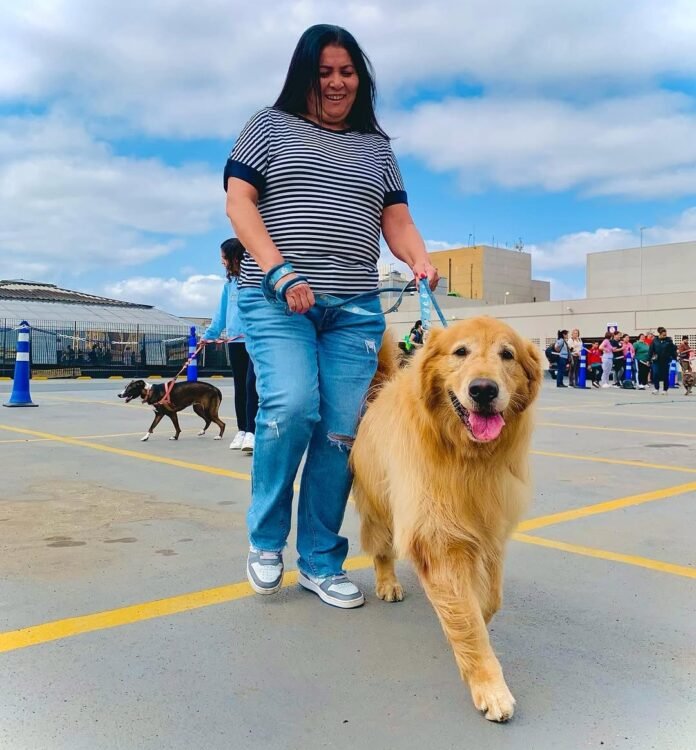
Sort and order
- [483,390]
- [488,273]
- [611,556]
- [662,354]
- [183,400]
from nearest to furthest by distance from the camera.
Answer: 1. [483,390]
2. [611,556]
3. [183,400]
4. [662,354]
5. [488,273]

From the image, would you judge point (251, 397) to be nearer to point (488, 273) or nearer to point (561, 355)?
point (561, 355)

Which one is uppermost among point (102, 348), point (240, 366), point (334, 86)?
point (334, 86)

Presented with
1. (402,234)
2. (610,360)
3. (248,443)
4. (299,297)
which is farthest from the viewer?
(610,360)

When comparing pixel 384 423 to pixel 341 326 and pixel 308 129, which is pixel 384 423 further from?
pixel 308 129

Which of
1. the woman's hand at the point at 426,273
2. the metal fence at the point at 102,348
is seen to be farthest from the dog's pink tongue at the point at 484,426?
the metal fence at the point at 102,348

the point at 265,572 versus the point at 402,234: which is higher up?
the point at 402,234

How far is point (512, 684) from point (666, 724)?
0.44 meters

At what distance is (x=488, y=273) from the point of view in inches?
2963

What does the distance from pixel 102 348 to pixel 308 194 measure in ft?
90.7

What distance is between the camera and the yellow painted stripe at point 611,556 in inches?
129

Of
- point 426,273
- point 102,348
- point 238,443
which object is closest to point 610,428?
point 238,443

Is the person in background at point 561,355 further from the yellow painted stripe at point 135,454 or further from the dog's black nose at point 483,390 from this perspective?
the dog's black nose at point 483,390

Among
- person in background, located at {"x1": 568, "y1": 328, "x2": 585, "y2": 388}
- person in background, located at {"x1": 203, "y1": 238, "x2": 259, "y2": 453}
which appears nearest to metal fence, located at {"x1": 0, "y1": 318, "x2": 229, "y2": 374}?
person in background, located at {"x1": 568, "y1": 328, "x2": 585, "y2": 388}

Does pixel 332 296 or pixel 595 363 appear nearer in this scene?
pixel 332 296
